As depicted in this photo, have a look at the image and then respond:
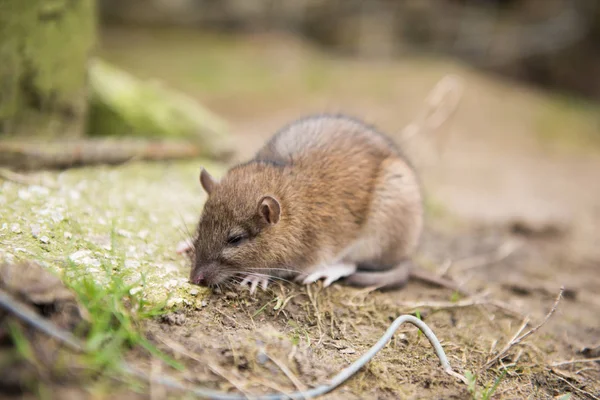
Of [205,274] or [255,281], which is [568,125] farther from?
[205,274]

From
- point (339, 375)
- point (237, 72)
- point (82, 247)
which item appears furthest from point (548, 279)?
point (237, 72)

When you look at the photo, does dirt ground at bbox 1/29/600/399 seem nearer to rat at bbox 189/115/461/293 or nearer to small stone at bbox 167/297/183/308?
small stone at bbox 167/297/183/308

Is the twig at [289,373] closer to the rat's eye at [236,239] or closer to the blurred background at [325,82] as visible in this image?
the rat's eye at [236,239]

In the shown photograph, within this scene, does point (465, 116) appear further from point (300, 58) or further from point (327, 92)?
point (300, 58)

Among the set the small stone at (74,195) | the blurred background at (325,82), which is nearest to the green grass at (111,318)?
the small stone at (74,195)

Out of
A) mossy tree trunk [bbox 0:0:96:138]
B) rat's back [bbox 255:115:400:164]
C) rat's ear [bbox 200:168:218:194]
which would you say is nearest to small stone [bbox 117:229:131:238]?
rat's ear [bbox 200:168:218:194]

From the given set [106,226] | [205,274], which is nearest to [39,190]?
[106,226]
